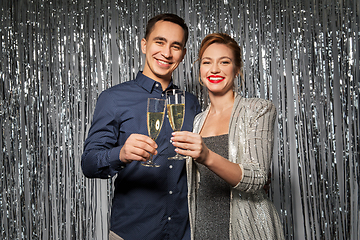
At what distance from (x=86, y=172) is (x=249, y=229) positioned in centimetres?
68

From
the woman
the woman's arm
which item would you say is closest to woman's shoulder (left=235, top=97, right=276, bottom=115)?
the woman

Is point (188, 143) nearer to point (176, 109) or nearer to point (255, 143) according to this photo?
point (176, 109)

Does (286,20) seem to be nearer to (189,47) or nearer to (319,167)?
(189,47)

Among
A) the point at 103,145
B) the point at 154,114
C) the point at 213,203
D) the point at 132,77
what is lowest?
the point at 213,203

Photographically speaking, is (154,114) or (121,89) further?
(121,89)

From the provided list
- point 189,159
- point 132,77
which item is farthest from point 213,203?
point 132,77

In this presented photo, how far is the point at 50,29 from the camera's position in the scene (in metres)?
2.19

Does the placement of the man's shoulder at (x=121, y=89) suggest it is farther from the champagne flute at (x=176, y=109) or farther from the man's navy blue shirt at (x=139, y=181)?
the champagne flute at (x=176, y=109)

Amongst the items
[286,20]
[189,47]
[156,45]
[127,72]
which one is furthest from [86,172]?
[286,20]

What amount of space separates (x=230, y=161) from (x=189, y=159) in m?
0.26

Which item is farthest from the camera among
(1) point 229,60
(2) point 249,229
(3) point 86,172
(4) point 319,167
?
(4) point 319,167

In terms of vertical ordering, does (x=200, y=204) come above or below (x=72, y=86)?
below

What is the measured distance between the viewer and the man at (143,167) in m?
1.30

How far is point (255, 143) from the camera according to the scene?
1.12 metres
